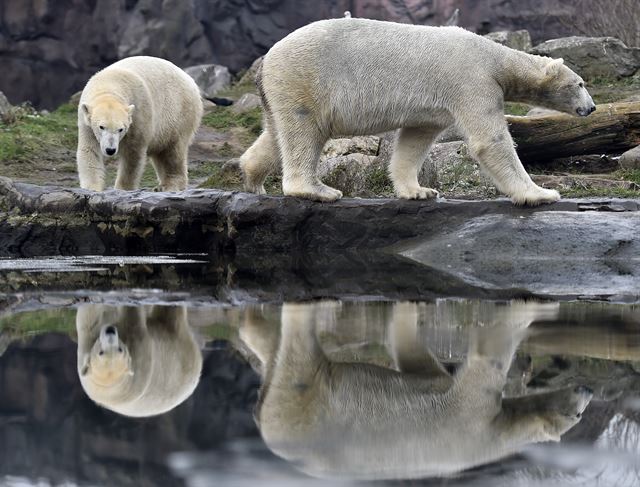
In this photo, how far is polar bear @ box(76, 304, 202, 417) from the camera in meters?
3.07

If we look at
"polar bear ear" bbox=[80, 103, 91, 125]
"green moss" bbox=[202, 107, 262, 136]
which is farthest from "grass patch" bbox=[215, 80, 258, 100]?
"polar bear ear" bbox=[80, 103, 91, 125]

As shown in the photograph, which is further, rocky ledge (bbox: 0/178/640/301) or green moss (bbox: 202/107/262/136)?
green moss (bbox: 202/107/262/136)

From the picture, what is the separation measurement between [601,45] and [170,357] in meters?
17.1

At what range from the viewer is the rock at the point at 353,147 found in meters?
12.3

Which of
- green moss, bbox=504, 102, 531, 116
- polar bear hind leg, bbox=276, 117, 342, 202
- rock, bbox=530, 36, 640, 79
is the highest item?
rock, bbox=530, 36, 640, 79

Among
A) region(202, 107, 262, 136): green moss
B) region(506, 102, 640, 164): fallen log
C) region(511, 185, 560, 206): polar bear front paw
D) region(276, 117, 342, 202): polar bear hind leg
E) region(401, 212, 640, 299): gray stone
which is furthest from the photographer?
region(202, 107, 262, 136): green moss

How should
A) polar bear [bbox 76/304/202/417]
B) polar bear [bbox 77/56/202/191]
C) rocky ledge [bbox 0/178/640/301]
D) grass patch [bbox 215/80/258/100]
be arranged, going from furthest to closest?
grass patch [bbox 215/80/258/100] → polar bear [bbox 77/56/202/191] → rocky ledge [bbox 0/178/640/301] → polar bear [bbox 76/304/202/417]

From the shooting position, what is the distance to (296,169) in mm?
7797

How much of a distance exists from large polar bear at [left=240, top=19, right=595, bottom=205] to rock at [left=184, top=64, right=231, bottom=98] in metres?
17.1

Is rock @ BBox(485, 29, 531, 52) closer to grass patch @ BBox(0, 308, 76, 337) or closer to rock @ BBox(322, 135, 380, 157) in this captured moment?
rock @ BBox(322, 135, 380, 157)

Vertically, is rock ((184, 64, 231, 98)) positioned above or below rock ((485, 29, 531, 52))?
below

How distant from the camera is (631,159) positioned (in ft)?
39.1

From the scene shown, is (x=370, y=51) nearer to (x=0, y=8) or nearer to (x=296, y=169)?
(x=296, y=169)

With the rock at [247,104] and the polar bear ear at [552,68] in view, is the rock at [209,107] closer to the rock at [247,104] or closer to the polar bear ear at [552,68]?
the rock at [247,104]
